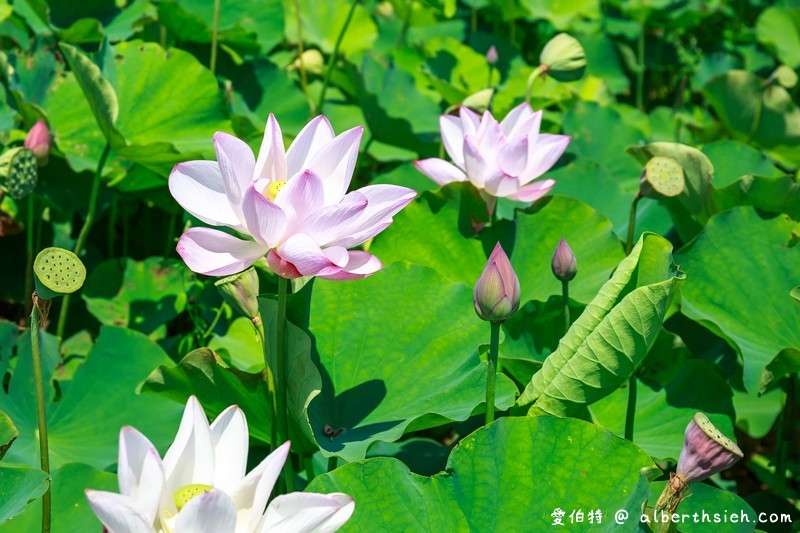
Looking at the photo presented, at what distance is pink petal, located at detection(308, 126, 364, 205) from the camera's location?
3.47ft

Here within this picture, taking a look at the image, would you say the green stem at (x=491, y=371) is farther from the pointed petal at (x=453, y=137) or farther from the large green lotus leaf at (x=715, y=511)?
the pointed petal at (x=453, y=137)

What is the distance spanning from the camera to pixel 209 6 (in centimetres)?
233

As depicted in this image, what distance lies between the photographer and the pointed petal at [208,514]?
74 centimetres

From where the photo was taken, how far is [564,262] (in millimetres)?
1289

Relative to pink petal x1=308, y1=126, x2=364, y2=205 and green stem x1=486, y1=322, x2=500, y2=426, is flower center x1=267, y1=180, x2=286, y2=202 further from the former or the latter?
green stem x1=486, y1=322, x2=500, y2=426

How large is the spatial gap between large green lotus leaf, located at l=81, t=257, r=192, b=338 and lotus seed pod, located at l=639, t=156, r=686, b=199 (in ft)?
3.06

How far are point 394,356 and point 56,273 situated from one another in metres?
0.49

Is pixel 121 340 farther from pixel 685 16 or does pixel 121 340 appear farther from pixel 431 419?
pixel 685 16

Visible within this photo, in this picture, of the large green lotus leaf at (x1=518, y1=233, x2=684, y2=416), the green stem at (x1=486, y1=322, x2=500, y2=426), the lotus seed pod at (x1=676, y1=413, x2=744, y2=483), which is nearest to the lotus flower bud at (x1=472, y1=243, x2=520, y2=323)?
the green stem at (x1=486, y1=322, x2=500, y2=426)

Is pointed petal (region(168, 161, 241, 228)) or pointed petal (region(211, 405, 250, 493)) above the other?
pointed petal (region(168, 161, 241, 228))

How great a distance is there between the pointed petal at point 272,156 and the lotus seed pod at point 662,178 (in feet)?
2.11

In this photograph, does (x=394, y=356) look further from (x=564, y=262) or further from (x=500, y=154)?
(x=500, y=154)

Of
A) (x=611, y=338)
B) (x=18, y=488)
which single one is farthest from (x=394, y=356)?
(x=18, y=488)

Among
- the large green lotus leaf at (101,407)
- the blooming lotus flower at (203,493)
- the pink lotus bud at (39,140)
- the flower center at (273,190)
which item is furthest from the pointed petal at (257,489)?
the pink lotus bud at (39,140)
